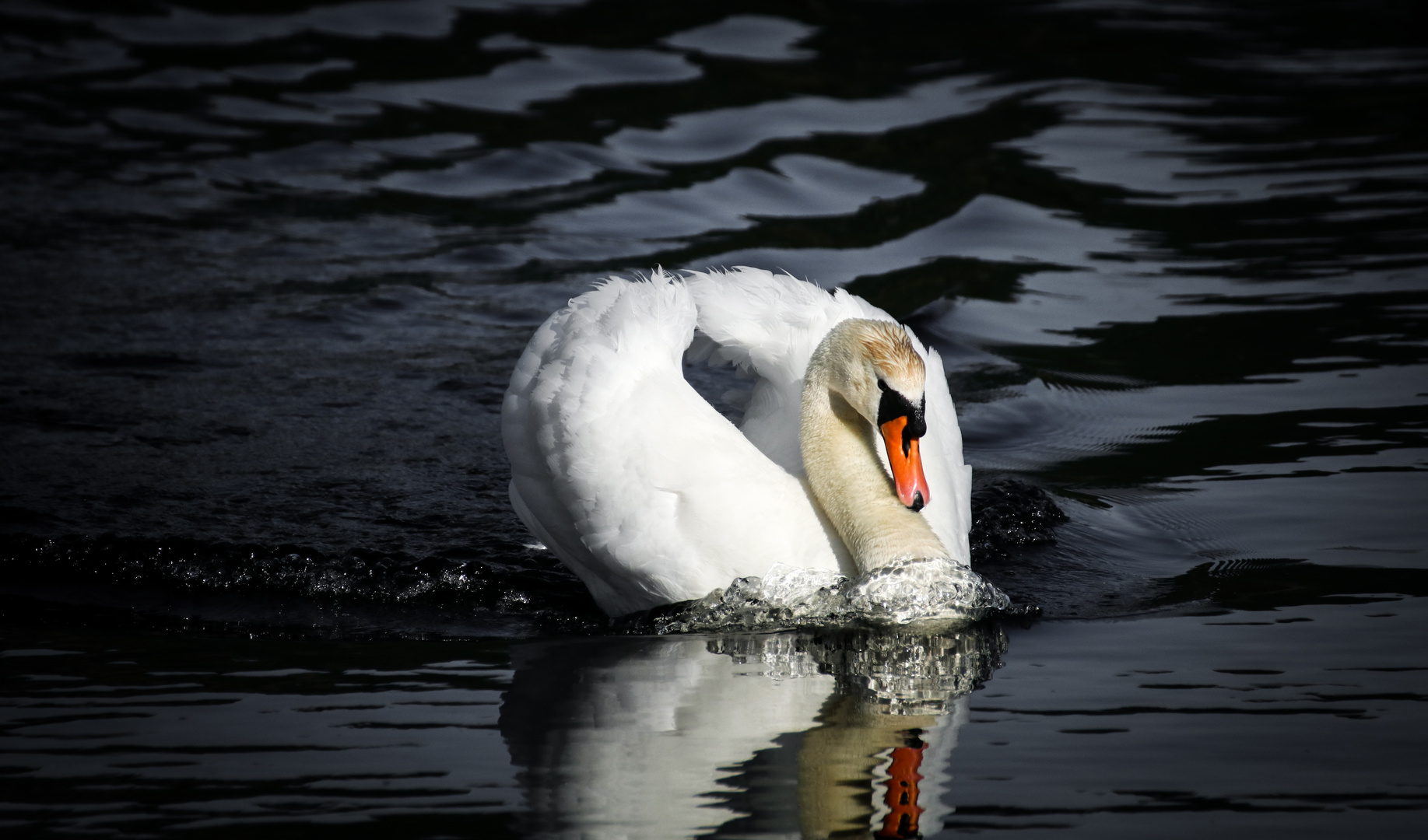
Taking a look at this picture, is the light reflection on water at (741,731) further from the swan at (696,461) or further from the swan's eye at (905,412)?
the swan's eye at (905,412)

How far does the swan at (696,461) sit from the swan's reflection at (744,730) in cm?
32

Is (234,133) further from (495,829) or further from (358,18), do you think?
(495,829)

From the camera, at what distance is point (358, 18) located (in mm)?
16859

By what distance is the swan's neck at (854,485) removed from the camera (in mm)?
5230

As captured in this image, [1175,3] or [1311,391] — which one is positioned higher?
[1175,3]

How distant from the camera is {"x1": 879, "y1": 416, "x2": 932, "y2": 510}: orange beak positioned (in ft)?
16.9

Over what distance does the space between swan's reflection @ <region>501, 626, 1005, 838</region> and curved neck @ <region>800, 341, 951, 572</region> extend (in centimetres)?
32

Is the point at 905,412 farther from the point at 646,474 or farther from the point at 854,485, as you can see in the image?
the point at 646,474

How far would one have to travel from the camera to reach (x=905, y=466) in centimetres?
517

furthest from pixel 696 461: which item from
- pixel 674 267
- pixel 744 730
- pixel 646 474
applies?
pixel 674 267

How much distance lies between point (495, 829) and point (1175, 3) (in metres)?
16.1

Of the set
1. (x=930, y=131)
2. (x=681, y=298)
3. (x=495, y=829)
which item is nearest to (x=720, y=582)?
(x=681, y=298)

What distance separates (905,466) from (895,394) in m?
0.25

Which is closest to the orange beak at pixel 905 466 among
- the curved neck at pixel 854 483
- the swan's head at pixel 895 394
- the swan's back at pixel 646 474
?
the swan's head at pixel 895 394
